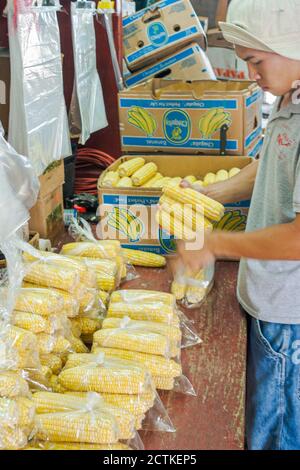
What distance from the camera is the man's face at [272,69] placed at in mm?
1396

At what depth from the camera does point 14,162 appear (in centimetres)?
180

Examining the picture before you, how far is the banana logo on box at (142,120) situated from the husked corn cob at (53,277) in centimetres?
133

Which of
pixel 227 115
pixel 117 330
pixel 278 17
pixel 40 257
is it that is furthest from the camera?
pixel 227 115

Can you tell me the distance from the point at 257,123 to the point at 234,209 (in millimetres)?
1019

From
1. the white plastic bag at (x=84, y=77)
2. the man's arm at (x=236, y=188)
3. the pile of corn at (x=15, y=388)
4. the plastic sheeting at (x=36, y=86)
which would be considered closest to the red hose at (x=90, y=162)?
the white plastic bag at (x=84, y=77)

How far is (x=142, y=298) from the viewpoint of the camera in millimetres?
1814

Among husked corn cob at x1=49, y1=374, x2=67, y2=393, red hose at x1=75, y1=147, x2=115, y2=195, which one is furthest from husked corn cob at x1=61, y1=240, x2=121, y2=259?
red hose at x1=75, y1=147, x2=115, y2=195

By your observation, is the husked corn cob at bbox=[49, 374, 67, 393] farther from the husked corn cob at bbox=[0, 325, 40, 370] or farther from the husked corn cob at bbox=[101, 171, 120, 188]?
the husked corn cob at bbox=[101, 171, 120, 188]

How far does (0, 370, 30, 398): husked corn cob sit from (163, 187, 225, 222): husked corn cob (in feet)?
3.05

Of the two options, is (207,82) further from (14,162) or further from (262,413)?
(262,413)

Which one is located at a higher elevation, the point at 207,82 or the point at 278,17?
the point at 278,17

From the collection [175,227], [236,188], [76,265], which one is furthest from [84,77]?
[76,265]

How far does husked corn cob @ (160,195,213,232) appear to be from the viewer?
6.20 ft

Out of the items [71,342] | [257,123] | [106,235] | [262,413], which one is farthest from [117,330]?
[257,123]
